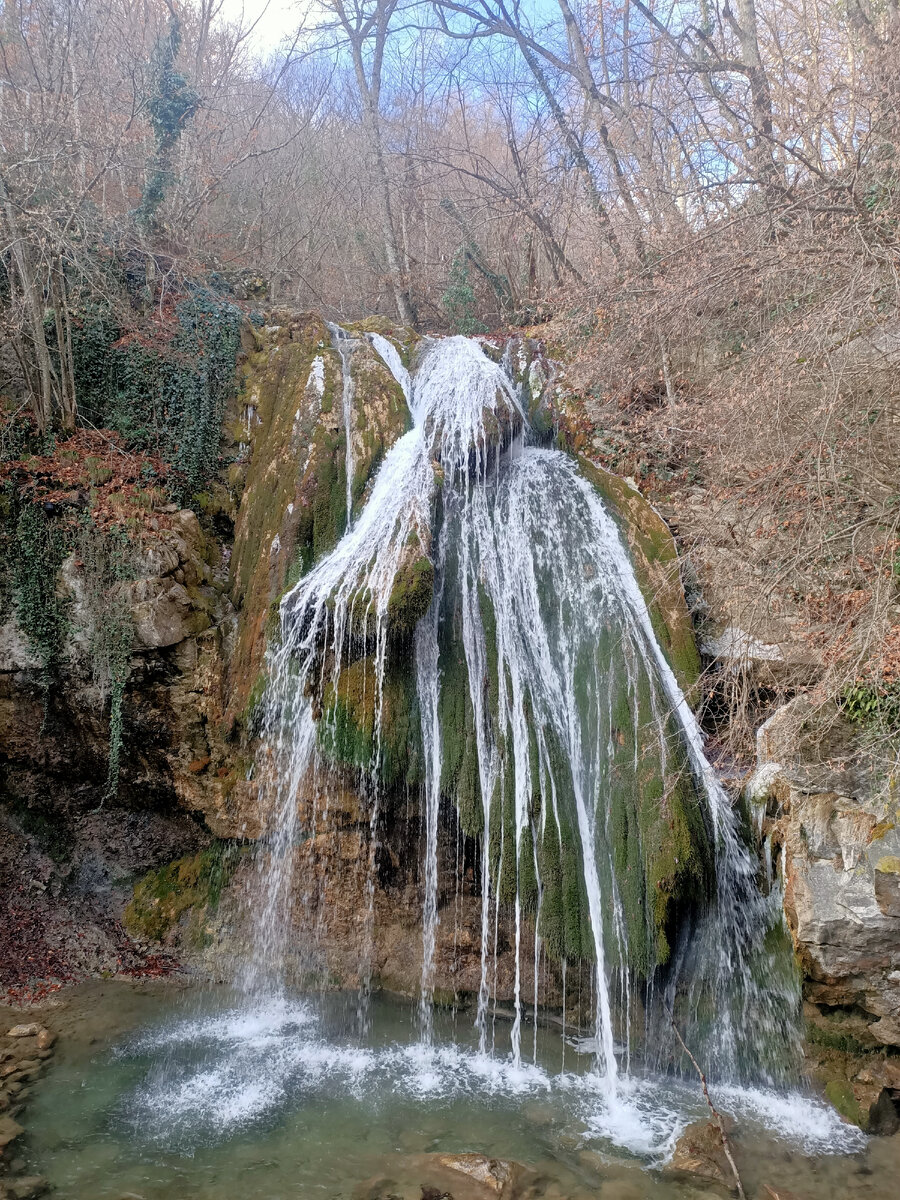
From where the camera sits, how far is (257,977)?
6.17 meters

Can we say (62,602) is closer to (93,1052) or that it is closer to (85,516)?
(85,516)

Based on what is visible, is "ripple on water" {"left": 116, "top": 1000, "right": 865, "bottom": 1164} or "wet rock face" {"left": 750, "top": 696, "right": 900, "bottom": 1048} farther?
"wet rock face" {"left": 750, "top": 696, "right": 900, "bottom": 1048}

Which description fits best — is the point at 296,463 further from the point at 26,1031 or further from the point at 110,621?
the point at 26,1031

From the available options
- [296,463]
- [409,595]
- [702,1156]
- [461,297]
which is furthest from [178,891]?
[461,297]

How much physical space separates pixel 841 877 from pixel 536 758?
2.22m

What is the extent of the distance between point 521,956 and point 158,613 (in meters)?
4.29

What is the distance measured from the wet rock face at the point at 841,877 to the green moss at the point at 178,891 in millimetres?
4528

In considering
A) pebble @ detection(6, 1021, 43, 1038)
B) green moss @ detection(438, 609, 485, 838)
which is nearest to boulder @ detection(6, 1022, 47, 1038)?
pebble @ detection(6, 1021, 43, 1038)

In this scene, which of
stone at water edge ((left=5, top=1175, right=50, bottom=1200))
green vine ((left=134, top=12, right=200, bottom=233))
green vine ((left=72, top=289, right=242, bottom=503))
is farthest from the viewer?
green vine ((left=134, top=12, right=200, bottom=233))

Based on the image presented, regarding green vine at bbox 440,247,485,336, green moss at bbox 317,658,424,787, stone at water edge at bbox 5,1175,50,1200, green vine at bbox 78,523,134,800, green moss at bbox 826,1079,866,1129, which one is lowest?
green moss at bbox 826,1079,866,1129

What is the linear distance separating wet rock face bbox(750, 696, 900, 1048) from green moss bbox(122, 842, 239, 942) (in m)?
4.53

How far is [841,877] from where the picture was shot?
4.73 metres

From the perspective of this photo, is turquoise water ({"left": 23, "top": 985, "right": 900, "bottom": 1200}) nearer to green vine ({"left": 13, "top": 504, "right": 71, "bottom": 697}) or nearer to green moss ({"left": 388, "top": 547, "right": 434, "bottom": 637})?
green vine ({"left": 13, "top": 504, "right": 71, "bottom": 697})

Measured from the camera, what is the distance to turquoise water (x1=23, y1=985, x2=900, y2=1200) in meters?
3.91
